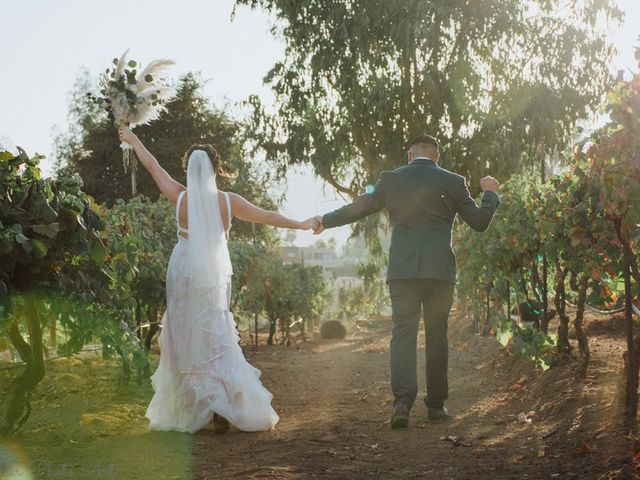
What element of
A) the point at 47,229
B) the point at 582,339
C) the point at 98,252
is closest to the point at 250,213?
the point at 98,252

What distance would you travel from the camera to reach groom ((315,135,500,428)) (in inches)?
240

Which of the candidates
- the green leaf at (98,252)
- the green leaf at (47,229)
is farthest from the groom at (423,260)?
the green leaf at (47,229)

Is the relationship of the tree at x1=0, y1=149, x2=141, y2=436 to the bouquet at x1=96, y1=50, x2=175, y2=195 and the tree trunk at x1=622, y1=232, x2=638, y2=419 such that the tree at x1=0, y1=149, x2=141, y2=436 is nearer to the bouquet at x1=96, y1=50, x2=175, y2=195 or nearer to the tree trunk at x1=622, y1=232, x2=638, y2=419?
the bouquet at x1=96, y1=50, x2=175, y2=195

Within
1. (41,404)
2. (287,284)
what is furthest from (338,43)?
(41,404)

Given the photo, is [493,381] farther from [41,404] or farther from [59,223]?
[59,223]

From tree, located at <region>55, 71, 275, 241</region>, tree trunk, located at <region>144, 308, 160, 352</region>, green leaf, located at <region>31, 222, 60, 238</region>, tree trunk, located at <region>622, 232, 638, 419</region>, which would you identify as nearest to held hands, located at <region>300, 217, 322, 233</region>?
tree trunk, located at <region>622, 232, 638, 419</region>

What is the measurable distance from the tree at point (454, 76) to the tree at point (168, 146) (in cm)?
758

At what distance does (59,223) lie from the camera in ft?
15.8

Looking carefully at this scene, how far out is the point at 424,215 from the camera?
6230mm

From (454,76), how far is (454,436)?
1378 centimetres

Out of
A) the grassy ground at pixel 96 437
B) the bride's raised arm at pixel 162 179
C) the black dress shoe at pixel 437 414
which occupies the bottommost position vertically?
the grassy ground at pixel 96 437

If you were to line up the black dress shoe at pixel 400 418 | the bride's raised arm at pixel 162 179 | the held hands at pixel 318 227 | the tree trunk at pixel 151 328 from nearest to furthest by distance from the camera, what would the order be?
the black dress shoe at pixel 400 418, the bride's raised arm at pixel 162 179, the held hands at pixel 318 227, the tree trunk at pixel 151 328

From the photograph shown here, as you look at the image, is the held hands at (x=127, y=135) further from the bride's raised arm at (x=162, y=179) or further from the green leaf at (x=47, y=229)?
the green leaf at (x=47, y=229)

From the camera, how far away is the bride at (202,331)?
597 centimetres
